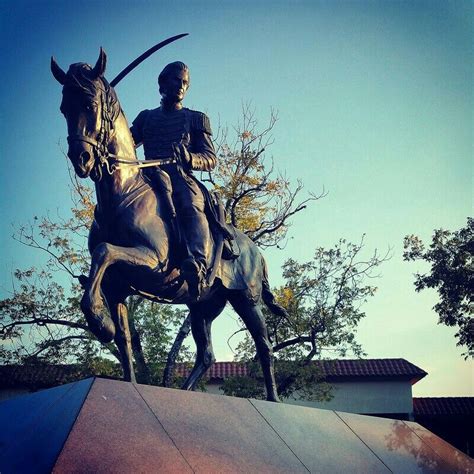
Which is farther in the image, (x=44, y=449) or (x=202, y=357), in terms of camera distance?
(x=202, y=357)

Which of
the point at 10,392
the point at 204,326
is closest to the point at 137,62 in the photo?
the point at 204,326

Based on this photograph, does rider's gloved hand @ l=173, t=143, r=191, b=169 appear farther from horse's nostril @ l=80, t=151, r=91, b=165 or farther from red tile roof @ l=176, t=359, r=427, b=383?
red tile roof @ l=176, t=359, r=427, b=383

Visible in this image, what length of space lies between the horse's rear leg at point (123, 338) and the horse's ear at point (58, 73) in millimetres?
2132

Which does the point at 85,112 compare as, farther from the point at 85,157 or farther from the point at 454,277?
the point at 454,277

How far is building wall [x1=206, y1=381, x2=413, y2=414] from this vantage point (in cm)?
3002

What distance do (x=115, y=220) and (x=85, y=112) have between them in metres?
1.01

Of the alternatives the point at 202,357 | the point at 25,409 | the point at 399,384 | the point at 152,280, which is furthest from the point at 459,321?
the point at 25,409

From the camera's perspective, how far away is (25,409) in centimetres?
480

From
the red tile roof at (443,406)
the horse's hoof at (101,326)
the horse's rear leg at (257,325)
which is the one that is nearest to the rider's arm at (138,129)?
the horse's rear leg at (257,325)

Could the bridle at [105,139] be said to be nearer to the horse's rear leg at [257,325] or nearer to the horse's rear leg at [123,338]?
the horse's rear leg at [123,338]

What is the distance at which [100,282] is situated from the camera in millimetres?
5293

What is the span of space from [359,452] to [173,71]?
14.3 ft

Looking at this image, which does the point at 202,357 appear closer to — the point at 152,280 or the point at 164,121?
the point at 152,280

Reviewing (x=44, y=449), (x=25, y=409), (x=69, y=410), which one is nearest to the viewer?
(x=44, y=449)
